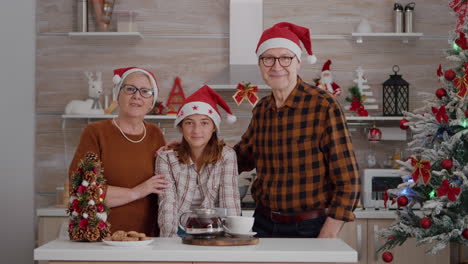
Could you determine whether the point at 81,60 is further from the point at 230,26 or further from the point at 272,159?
the point at 272,159

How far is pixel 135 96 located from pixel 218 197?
54cm

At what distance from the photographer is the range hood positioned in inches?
180

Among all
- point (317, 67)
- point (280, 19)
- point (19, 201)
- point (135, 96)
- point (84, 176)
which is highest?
point (280, 19)

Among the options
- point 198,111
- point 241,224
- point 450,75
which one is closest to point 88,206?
point 241,224

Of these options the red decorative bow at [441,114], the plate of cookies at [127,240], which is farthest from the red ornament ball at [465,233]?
the plate of cookies at [127,240]

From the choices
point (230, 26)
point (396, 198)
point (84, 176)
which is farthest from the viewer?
point (230, 26)

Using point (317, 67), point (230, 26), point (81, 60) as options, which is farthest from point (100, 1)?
point (317, 67)

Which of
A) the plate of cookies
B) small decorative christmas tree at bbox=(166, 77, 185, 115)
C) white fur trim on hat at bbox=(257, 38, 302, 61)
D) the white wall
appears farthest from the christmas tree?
the white wall

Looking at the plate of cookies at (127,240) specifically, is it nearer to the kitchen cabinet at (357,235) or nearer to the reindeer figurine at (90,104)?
the kitchen cabinet at (357,235)

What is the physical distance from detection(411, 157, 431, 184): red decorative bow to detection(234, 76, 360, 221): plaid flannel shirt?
104 centimetres

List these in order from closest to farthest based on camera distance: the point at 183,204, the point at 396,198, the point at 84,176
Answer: the point at 84,176 → the point at 183,204 → the point at 396,198

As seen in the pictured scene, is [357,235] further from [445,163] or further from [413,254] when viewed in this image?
[445,163]

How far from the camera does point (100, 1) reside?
4.68 m

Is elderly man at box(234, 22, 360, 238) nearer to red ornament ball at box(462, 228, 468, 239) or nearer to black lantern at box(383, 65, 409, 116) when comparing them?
red ornament ball at box(462, 228, 468, 239)
